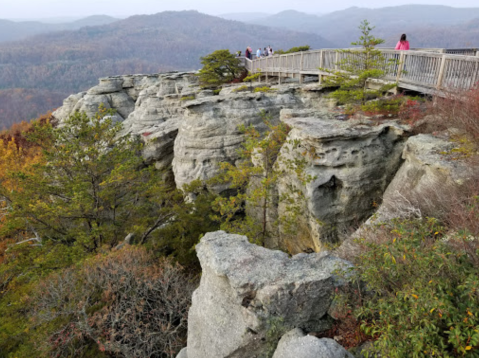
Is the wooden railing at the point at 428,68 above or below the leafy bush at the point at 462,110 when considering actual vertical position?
above

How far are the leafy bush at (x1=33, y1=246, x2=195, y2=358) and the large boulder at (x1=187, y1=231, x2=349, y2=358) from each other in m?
3.15

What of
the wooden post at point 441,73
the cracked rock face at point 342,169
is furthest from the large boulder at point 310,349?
the wooden post at point 441,73

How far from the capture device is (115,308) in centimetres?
886

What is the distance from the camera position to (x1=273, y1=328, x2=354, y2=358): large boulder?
4117mm

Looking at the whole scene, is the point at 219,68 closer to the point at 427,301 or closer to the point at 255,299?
the point at 255,299

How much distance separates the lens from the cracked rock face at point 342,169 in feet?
35.2

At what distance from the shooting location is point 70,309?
8.91 metres

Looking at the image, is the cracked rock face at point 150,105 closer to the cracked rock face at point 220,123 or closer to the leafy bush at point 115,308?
the cracked rock face at point 220,123

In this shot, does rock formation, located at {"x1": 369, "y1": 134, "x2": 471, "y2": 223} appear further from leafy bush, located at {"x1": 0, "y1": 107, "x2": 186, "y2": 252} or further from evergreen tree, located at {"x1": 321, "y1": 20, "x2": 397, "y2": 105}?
leafy bush, located at {"x1": 0, "y1": 107, "x2": 186, "y2": 252}

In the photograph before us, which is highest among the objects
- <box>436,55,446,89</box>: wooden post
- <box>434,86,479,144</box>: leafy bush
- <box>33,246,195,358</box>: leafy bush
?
<box>436,55,446,89</box>: wooden post

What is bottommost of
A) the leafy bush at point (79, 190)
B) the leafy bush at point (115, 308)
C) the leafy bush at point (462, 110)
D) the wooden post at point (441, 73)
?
the leafy bush at point (115, 308)

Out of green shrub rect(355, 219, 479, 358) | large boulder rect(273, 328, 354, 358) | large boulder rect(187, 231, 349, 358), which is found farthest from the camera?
large boulder rect(187, 231, 349, 358)

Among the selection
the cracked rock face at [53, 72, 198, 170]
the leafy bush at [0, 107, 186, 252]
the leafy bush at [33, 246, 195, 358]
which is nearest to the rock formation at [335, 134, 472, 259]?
the leafy bush at [33, 246, 195, 358]

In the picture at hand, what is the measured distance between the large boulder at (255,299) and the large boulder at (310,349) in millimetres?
423
